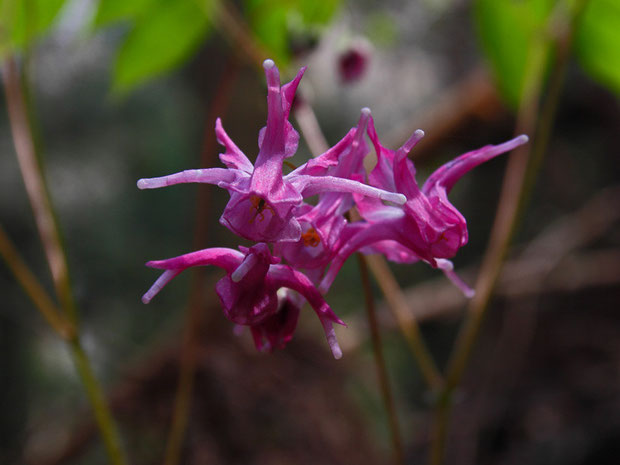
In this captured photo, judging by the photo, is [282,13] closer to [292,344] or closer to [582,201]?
[292,344]

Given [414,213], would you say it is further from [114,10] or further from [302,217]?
[114,10]

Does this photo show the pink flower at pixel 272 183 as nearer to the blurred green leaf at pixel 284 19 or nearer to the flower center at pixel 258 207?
the flower center at pixel 258 207

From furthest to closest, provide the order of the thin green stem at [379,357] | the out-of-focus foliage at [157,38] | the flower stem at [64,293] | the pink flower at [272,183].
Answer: the out-of-focus foliage at [157,38] → the flower stem at [64,293] → the thin green stem at [379,357] → the pink flower at [272,183]

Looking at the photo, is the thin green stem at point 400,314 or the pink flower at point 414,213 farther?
the thin green stem at point 400,314

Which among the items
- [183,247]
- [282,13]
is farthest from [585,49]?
[183,247]

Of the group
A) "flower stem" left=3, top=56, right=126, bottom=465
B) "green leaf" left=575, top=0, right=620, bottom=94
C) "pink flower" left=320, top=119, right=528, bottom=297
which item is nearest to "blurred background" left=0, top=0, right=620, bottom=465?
"green leaf" left=575, top=0, right=620, bottom=94

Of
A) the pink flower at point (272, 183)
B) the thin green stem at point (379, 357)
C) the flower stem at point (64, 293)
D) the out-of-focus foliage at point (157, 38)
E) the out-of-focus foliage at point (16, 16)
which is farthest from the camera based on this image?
the out-of-focus foliage at point (157, 38)

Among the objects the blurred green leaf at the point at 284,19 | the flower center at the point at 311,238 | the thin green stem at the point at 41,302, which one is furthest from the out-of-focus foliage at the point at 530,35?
the thin green stem at the point at 41,302

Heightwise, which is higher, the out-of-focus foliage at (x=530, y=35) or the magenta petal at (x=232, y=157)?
the magenta petal at (x=232, y=157)
